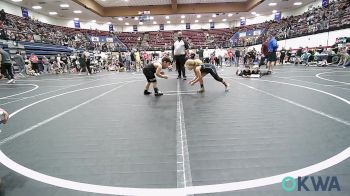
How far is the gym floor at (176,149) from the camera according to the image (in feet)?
5.72

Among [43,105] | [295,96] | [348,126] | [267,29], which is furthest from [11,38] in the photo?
[267,29]

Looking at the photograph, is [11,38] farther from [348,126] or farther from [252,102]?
[348,126]

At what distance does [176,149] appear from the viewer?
236 centimetres

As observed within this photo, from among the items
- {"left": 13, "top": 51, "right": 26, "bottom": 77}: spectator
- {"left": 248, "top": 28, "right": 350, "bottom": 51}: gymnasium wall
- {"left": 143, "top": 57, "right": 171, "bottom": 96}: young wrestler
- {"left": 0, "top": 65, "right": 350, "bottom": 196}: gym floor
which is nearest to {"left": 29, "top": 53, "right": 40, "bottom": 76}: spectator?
{"left": 13, "top": 51, "right": 26, "bottom": 77}: spectator

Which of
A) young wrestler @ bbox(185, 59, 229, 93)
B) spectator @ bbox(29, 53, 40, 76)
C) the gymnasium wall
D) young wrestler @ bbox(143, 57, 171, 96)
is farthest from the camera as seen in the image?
spectator @ bbox(29, 53, 40, 76)

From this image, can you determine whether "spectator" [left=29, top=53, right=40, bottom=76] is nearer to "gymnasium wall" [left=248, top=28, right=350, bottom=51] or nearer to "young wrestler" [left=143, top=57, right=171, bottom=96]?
"young wrestler" [left=143, top=57, right=171, bottom=96]

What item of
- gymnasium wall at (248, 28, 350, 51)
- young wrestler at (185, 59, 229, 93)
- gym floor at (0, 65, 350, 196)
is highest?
gymnasium wall at (248, 28, 350, 51)

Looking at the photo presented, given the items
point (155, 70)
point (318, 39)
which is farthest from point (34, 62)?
point (318, 39)

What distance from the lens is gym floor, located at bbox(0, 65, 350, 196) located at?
1743mm

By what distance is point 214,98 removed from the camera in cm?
501

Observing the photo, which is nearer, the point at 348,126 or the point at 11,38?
the point at 348,126

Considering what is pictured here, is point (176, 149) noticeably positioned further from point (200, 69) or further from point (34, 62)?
point (34, 62)

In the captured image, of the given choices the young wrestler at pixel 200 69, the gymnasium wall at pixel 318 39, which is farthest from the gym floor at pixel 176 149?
the gymnasium wall at pixel 318 39

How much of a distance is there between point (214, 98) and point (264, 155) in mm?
2898
